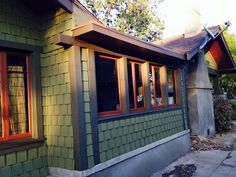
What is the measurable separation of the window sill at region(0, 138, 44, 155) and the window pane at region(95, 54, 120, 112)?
134cm

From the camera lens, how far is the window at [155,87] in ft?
24.0

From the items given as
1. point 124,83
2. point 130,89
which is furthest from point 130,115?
point 124,83

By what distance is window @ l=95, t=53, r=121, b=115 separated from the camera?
17.3 feet

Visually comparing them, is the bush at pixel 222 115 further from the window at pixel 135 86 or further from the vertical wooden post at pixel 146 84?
the window at pixel 135 86

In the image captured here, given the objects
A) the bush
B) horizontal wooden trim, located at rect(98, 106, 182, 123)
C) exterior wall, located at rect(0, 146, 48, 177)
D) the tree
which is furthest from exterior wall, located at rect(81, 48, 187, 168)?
the tree

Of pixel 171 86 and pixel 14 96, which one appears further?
pixel 171 86

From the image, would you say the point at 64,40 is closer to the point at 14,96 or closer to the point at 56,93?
the point at 56,93

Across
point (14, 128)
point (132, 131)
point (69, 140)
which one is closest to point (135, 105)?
point (132, 131)

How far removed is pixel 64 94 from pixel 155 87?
3.39 m

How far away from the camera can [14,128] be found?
4605 millimetres

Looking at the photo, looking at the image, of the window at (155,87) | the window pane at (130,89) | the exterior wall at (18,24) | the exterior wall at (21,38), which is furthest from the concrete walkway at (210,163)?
the exterior wall at (18,24)

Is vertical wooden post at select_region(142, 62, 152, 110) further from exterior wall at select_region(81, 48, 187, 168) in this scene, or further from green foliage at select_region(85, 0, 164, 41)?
green foliage at select_region(85, 0, 164, 41)

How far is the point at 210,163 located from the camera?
23.5ft

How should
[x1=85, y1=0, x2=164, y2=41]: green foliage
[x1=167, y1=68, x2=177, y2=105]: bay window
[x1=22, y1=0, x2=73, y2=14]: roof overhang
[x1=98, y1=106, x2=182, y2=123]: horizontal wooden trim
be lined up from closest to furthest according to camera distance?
[x1=22, y1=0, x2=73, y2=14]: roof overhang → [x1=98, y1=106, x2=182, y2=123]: horizontal wooden trim → [x1=167, y1=68, x2=177, y2=105]: bay window → [x1=85, y1=0, x2=164, y2=41]: green foliage
